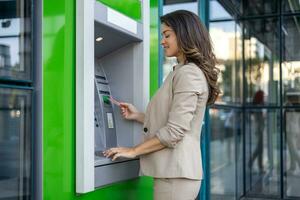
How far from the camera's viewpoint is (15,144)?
169 centimetres

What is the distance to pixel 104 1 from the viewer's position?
2.25 m

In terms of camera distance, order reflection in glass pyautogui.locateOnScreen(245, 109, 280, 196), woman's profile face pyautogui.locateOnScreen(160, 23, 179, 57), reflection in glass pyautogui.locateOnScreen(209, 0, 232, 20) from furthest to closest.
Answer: reflection in glass pyautogui.locateOnScreen(245, 109, 280, 196)
reflection in glass pyautogui.locateOnScreen(209, 0, 232, 20)
woman's profile face pyautogui.locateOnScreen(160, 23, 179, 57)

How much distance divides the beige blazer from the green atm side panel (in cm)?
37

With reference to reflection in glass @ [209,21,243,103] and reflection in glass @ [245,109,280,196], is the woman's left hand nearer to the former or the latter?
reflection in glass @ [209,21,243,103]

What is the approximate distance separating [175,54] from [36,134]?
75 centimetres

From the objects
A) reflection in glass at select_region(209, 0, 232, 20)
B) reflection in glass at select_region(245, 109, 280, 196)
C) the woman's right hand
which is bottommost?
reflection in glass at select_region(245, 109, 280, 196)

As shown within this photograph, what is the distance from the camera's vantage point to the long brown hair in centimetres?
200

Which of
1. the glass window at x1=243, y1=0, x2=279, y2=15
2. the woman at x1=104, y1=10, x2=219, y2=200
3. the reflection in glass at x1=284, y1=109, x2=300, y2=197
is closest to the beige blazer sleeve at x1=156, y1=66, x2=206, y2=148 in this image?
the woman at x1=104, y1=10, x2=219, y2=200

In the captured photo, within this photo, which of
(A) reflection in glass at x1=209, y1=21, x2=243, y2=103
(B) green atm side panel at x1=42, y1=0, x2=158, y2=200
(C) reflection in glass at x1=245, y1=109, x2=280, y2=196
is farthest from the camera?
(C) reflection in glass at x1=245, y1=109, x2=280, y2=196

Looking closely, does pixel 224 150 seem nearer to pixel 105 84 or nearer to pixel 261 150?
pixel 261 150

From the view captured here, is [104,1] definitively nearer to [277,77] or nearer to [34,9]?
[34,9]

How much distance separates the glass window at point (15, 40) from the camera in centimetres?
161

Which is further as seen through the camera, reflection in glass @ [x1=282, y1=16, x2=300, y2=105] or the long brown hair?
reflection in glass @ [x1=282, y1=16, x2=300, y2=105]

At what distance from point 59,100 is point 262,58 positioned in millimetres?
5608
